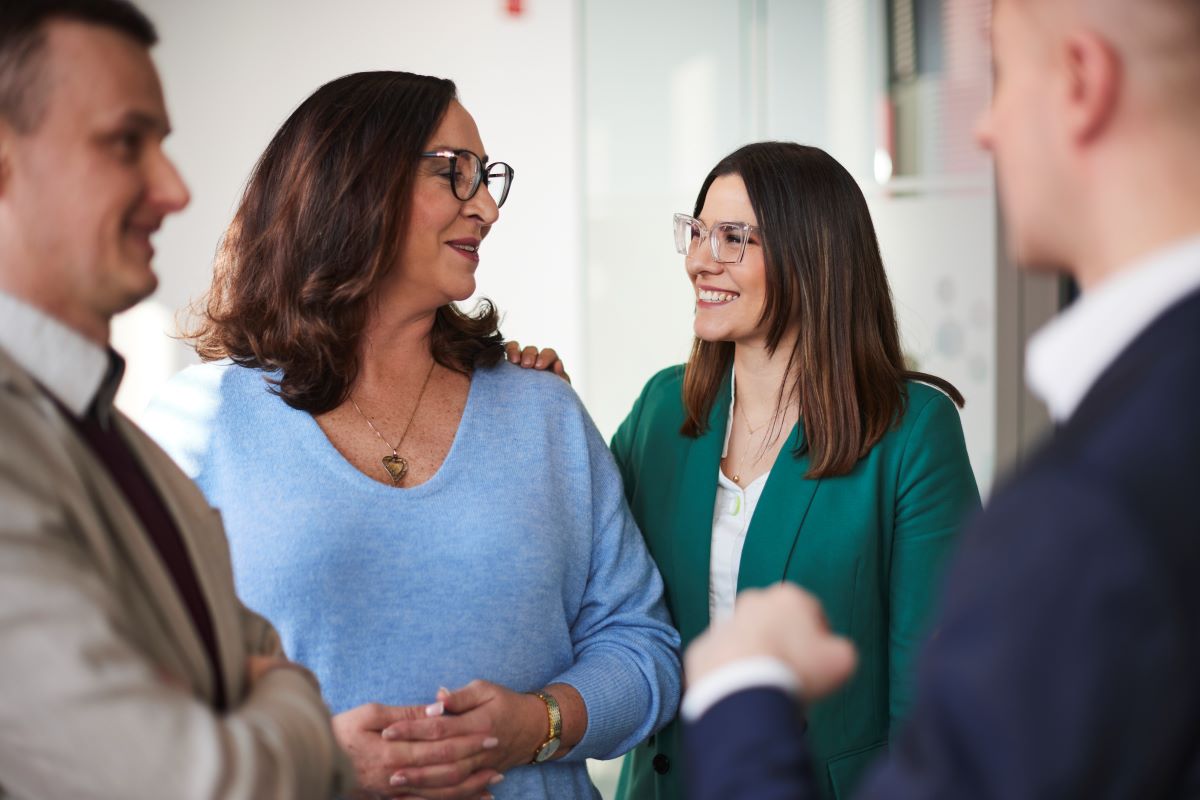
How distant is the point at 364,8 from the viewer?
509 centimetres

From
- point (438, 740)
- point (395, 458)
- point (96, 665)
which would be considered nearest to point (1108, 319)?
point (96, 665)

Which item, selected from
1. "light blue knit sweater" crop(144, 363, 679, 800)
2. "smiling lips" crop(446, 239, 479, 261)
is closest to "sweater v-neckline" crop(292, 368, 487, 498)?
"light blue knit sweater" crop(144, 363, 679, 800)

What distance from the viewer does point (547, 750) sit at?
70.7 inches

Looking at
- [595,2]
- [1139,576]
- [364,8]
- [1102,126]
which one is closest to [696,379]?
[1102,126]

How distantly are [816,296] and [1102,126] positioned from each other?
1.31 meters

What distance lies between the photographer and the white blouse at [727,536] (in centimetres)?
215

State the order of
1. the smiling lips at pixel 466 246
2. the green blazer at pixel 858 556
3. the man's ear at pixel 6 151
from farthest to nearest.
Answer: the green blazer at pixel 858 556
the smiling lips at pixel 466 246
the man's ear at pixel 6 151

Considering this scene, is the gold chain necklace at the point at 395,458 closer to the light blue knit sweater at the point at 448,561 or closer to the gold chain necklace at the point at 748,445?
the light blue knit sweater at the point at 448,561

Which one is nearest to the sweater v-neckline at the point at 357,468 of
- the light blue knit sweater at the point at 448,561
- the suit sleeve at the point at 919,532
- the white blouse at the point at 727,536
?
the light blue knit sweater at the point at 448,561

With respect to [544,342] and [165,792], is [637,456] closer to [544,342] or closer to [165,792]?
[165,792]

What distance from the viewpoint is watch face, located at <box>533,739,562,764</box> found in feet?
5.87

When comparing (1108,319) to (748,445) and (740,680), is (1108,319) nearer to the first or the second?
(740,680)

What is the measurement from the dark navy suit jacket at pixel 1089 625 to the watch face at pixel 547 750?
1.02 metres

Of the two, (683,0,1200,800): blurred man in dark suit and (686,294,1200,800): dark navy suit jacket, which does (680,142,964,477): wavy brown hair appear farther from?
(686,294,1200,800): dark navy suit jacket
